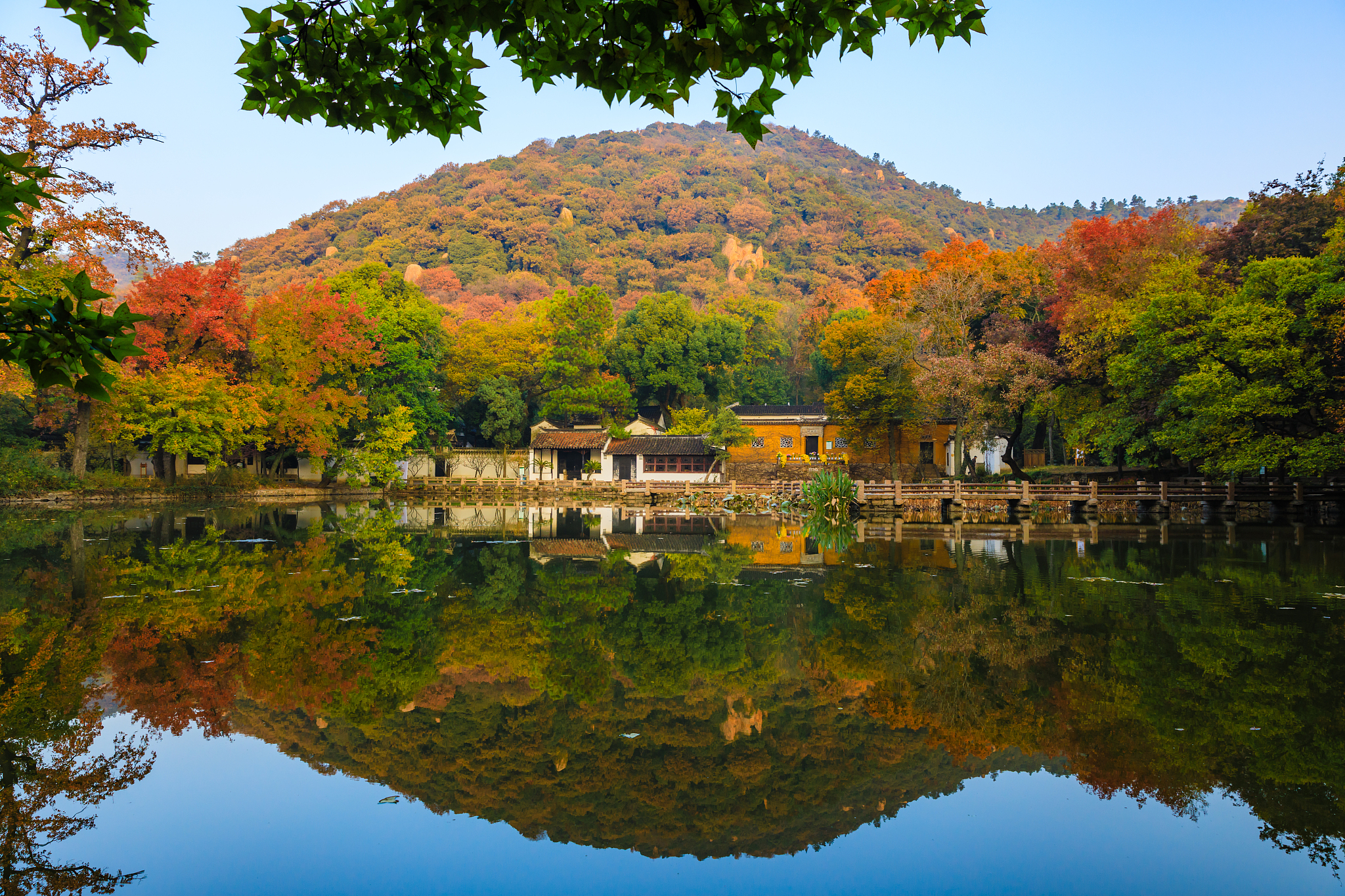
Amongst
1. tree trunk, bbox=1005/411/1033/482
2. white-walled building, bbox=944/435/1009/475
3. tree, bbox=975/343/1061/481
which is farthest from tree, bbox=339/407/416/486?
white-walled building, bbox=944/435/1009/475

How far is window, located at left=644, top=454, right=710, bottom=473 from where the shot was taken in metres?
37.0

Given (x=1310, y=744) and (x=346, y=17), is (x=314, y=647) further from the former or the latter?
(x=1310, y=744)

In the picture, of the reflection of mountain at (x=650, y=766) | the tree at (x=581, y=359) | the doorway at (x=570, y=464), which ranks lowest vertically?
the reflection of mountain at (x=650, y=766)

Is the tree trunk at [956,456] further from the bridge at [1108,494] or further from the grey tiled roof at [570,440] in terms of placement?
the grey tiled roof at [570,440]

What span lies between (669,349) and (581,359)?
5123 mm

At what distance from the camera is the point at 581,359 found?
40094 millimetres

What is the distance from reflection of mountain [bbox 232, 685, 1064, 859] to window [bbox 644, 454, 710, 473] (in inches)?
1204

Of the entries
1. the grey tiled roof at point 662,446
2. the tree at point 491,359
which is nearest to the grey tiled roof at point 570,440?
the grey tiled roof at point 662,446

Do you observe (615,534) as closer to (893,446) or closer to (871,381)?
(871,381)

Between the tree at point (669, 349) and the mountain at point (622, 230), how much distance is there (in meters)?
24.4

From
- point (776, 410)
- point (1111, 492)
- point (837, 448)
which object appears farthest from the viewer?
point (776, 410)

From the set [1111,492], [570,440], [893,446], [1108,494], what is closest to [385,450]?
[570,440]

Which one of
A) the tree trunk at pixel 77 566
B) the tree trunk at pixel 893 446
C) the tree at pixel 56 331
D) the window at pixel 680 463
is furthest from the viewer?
the tree trunk at pixel 893 446

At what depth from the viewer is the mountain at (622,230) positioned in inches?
3420
